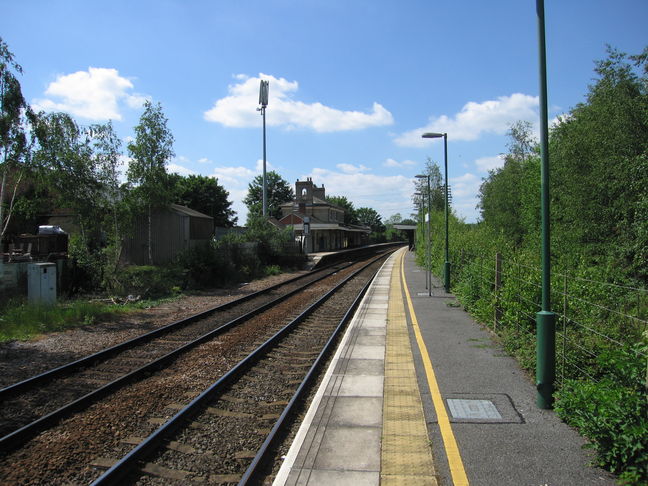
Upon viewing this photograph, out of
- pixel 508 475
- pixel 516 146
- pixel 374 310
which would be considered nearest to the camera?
pixel 508 475

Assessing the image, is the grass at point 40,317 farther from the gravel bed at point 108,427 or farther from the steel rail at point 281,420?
the steel rail at point 281,420

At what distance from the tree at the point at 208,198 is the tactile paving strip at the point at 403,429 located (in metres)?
56.8

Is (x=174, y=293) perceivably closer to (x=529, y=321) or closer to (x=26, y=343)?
(x=26, y=343)

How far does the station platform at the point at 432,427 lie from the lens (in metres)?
3.95

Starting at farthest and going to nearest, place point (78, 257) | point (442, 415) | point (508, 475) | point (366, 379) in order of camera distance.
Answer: point (78, 257)
point (366, 379)
point (442, 415)
point (508, 475)

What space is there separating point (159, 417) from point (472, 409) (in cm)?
376

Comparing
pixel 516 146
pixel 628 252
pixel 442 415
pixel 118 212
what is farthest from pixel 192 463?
pixel 516 146

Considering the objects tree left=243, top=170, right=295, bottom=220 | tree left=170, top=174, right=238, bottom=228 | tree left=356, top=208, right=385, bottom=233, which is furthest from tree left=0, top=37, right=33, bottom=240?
tree left=356, top=208, right=385, bottom=233

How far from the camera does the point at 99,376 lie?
7566 mm

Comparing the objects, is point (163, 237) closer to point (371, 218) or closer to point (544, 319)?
point (544, 319)

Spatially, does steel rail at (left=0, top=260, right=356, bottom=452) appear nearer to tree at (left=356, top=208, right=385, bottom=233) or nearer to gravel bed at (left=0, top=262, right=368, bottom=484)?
gravel bed at (left=0, top=262, right=368, bottom=484)

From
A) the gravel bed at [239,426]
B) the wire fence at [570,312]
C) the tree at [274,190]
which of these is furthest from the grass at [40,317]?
the tree at [274,190]

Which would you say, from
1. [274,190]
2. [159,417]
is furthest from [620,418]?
[274,190]

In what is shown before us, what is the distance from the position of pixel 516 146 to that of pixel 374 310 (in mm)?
31334
